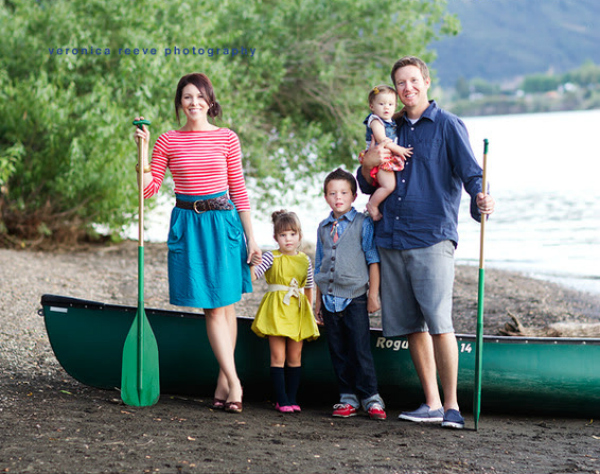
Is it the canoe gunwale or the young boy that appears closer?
the young boy

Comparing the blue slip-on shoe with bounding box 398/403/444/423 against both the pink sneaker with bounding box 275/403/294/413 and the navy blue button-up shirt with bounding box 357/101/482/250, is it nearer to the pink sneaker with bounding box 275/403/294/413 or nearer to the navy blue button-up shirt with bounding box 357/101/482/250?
the pink sneaker with bounding box 275/403/294/413

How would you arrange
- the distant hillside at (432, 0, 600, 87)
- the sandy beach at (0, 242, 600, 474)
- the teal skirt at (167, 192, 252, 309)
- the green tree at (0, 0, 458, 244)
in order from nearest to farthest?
the sandy beach at (0, 242, 600, 474), the teal skirt at (167, 192, 252, 309), the green tree at (0, 0, 458, 244), the distant hillside at (432, 0, 600, 87)

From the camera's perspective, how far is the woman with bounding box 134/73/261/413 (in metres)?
3.90

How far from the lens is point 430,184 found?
383 centimetres

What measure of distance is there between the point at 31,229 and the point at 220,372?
6.80 metres

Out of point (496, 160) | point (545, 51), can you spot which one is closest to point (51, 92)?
point (496, 160)

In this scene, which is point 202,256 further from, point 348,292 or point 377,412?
point 377,412

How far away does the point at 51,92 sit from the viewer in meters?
9.00

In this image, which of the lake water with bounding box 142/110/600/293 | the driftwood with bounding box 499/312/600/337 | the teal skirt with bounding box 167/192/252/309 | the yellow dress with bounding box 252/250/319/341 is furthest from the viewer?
the lake water with bounding box 142/110/600/293

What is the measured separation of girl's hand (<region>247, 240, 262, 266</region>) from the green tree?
5461 millimetres

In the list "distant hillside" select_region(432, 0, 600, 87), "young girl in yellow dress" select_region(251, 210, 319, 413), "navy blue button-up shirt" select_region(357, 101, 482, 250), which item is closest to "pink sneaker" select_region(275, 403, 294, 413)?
"young girl in yellow dress" select_region(251, 210, 319, 413)

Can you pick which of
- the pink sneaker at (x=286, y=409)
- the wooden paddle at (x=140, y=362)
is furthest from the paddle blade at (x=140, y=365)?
the pink sneaker at (x=286, y=409)

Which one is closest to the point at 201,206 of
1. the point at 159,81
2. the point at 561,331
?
the point at 561,331

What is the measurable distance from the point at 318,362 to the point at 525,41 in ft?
420
